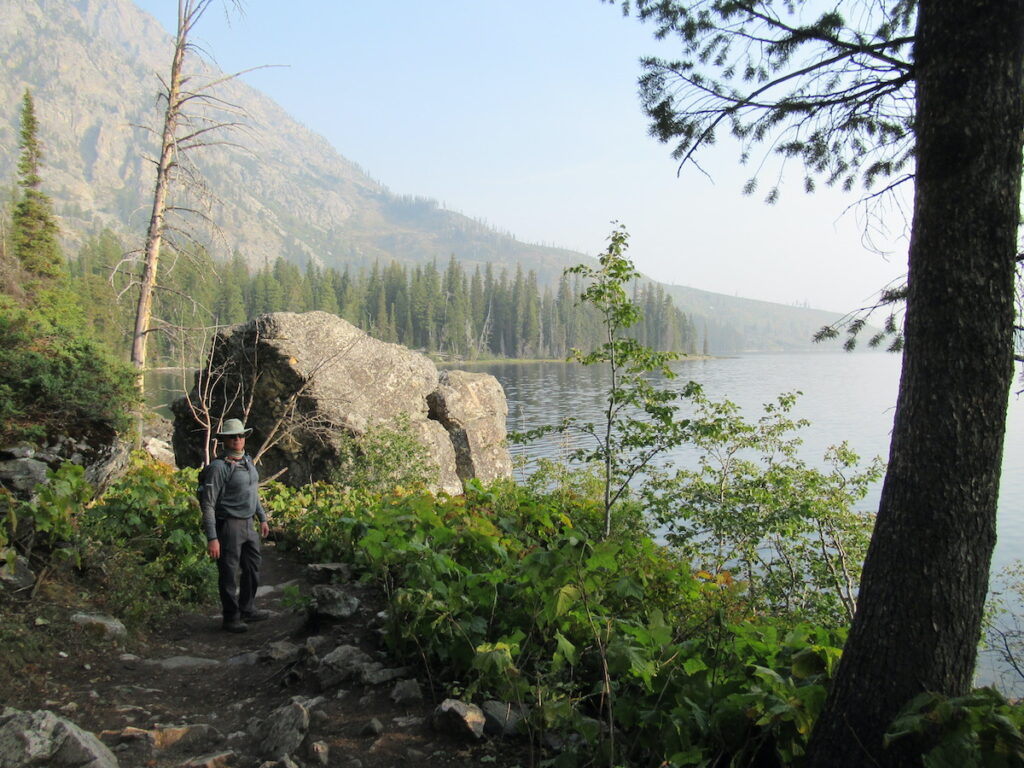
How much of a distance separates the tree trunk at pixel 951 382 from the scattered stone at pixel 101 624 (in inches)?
192

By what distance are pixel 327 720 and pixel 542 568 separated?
5.13 ft

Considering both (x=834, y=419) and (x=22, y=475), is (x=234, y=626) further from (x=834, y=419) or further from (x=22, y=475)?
(x=834, y=419)

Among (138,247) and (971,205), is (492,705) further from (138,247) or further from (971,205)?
(138,247)

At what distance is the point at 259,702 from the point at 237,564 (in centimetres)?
223

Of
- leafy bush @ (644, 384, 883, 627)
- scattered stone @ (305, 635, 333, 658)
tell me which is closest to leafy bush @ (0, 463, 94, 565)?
scattered stone @ (305, 635, 333, 658)

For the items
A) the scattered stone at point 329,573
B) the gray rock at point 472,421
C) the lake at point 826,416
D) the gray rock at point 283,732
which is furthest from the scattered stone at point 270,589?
the gray rock at point 472,421

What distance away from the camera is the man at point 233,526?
19.5 feet

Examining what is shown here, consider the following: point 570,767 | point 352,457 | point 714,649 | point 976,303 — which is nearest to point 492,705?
point 570,767

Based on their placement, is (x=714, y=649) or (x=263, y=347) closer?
(x=714, y=649)

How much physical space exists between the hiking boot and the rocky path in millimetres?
89

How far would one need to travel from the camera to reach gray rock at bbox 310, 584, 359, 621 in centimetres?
513

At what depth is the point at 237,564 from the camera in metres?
6.14

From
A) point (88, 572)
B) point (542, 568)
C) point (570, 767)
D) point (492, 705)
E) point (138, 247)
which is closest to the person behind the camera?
point (570, 767)

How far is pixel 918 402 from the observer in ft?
8.43
